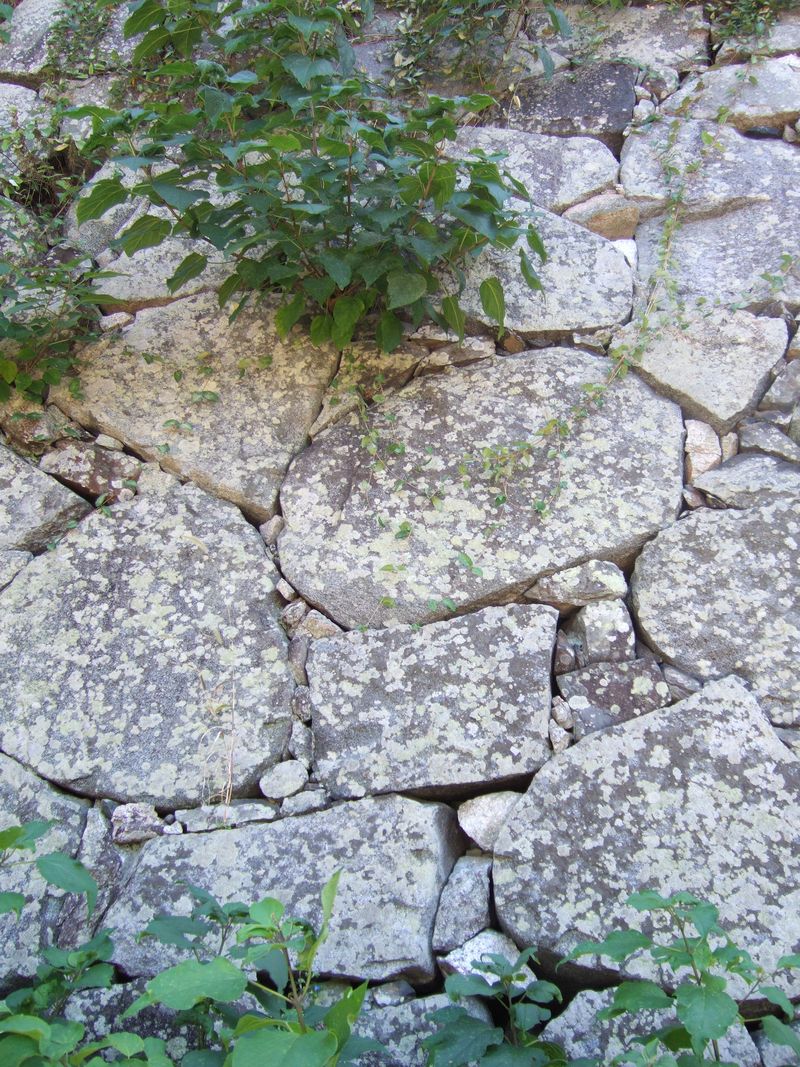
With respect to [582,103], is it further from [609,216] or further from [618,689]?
[618,689]

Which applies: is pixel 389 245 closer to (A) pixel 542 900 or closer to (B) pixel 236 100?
(B) pixel 236 100

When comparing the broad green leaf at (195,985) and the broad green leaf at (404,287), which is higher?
the broad green leaf at (404,287)

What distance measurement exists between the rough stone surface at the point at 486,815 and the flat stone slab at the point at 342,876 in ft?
0.13

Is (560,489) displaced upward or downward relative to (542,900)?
upward

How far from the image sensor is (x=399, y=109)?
2.57m

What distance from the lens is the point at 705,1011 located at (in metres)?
1.15

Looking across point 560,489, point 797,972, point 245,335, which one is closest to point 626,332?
point 560,489

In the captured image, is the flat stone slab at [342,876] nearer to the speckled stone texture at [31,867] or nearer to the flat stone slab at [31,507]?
the speckled stone texture at [31,867]

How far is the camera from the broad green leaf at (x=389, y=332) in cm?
213

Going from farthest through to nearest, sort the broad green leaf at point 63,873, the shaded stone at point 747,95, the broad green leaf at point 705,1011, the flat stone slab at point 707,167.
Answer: the shaded stone at point 747,95, the flat stone slab at point 707,167, the broad green leaf at point 63,873, the broad green leaf at point 705,1011

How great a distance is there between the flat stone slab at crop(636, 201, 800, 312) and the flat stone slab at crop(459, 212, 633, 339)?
0.11m

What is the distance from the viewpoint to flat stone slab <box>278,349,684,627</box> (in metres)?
1.95

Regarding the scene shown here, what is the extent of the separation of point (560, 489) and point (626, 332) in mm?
513

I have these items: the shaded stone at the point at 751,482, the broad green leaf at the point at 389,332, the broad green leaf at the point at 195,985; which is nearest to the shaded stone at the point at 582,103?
the broad green leaf at the point at 389,332
